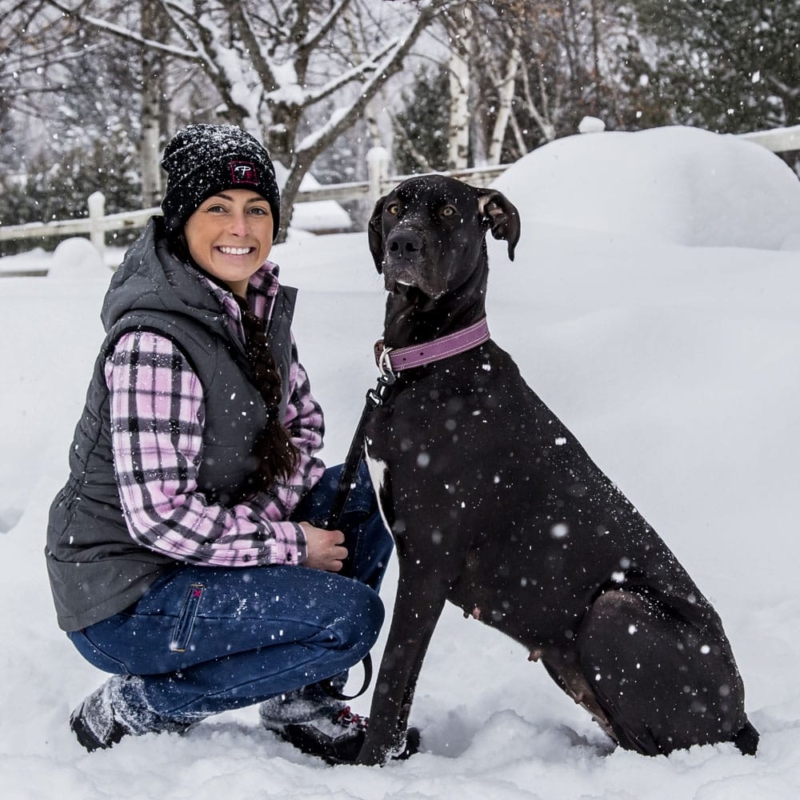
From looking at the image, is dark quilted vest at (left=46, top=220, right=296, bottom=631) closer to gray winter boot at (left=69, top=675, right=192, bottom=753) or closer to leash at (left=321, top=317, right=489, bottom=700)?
gray winter boot at (left=69, top=675, right=192, bottom=753)

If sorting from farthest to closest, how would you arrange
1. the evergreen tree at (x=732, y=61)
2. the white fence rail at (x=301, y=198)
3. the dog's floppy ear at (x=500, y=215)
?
the evergreen tree at (x=732, y=61)
the white fence rail at (x=301, y=198)
the dog's floppy ear at (x=500, y=215)

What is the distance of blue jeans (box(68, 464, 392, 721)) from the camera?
7.14 ft

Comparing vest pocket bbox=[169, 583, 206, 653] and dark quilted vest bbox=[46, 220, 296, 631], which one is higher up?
dark quilted vest bbox=[46, 220, 296, 631]

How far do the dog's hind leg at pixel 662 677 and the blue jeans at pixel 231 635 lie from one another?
615mm

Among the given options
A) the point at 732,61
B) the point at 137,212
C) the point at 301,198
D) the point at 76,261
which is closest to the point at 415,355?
the point at 76,261

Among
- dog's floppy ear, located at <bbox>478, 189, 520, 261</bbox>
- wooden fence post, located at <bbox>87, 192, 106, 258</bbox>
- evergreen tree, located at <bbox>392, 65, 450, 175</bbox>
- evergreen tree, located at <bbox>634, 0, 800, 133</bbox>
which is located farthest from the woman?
evergreen tree, located at <bbox>392, 65, 450, 175</bbox>

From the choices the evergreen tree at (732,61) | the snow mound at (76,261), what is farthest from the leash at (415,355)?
the evergreen tree at (732,61)

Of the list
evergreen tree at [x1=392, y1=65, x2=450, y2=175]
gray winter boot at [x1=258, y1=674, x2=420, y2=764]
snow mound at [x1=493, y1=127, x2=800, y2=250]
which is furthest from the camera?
evergreen tree at [x1=392, y1=65, x2=450, y2=175]

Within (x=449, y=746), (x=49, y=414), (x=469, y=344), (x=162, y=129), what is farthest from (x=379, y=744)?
(x=162, y=129)

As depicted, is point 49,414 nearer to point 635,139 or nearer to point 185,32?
point 635,139

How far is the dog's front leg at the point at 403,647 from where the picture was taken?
221 centimetres

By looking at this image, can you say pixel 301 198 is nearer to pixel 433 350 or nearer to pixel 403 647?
pixel 433 350

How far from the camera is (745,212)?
646cm

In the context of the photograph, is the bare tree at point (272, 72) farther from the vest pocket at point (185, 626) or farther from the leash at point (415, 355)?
the vest pocket at point (185, 626)
